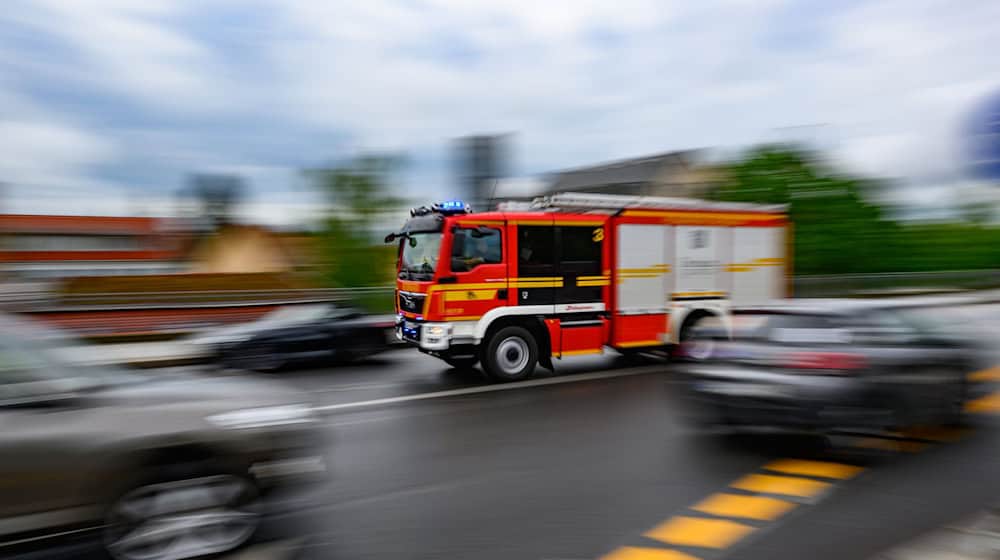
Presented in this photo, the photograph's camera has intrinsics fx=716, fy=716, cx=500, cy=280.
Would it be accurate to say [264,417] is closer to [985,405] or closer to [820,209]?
[985,405]

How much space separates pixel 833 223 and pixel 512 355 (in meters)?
37.5

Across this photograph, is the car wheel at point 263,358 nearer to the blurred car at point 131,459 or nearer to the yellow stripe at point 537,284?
the yellow stripe at point 537,284

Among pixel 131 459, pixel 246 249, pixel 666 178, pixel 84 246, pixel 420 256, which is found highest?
pixel 666 178

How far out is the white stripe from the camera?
9.09m

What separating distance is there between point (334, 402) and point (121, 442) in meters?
5.52

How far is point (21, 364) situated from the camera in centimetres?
392

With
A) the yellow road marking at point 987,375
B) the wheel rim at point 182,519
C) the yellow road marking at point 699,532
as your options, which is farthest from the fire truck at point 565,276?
the wheel rim at point 182,519

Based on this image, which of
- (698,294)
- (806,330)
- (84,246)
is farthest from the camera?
(84,246)

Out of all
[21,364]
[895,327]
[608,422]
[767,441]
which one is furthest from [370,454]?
[895,327]

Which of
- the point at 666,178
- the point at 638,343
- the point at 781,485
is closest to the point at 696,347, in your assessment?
the point at 638,343

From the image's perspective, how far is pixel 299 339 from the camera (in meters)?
12.5

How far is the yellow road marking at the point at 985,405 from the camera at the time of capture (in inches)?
301

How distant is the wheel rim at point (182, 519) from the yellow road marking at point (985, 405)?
7.01 m

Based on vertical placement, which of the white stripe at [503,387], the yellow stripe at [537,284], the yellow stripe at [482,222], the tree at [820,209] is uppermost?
the tree at [820,209]
